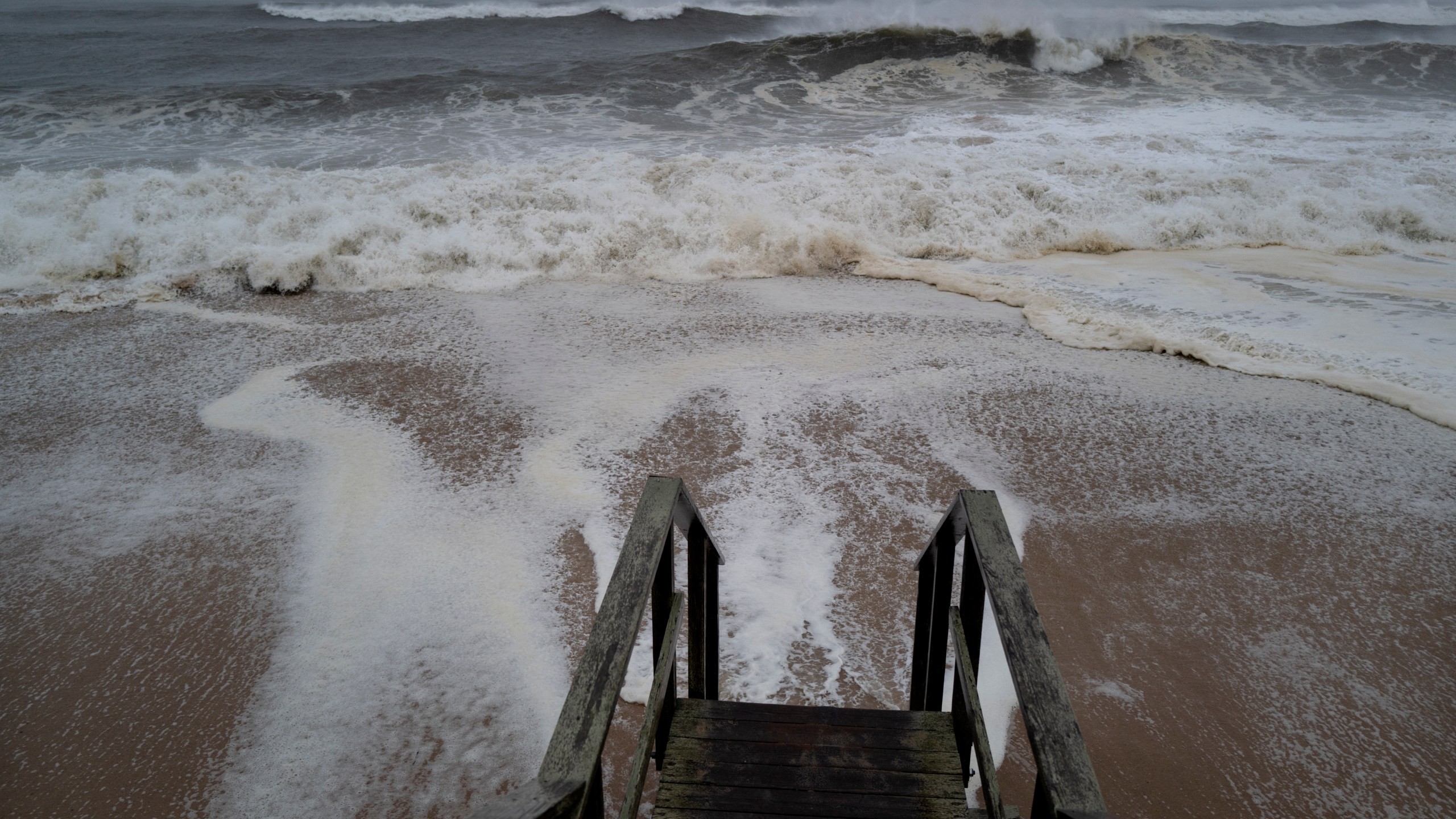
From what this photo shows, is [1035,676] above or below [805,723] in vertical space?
above

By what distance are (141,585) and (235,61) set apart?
64.7 feet

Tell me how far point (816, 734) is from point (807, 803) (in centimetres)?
28

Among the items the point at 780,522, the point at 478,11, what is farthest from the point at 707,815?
the point at 478,11

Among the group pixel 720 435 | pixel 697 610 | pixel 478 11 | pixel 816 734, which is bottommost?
pixel 720 435

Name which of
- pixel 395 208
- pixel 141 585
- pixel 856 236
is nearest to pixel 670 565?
pixel 141 585

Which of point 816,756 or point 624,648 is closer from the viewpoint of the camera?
point 624,648

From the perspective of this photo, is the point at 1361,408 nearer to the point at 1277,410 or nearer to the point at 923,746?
the point at 1277,410

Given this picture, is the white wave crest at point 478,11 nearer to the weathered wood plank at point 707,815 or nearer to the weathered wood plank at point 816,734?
the weathered wood plank at point 816,734

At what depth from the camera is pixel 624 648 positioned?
1.45 metres

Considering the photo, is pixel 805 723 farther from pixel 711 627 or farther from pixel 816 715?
pixel 711 627

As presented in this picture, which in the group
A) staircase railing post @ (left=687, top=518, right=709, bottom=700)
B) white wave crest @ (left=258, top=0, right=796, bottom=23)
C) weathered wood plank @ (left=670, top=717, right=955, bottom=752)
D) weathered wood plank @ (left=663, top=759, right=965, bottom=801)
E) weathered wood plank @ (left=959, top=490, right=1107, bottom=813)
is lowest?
weathered wood plank @ (left=670, top=717, right=955, bottom=752)

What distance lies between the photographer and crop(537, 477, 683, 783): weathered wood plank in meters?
1.22

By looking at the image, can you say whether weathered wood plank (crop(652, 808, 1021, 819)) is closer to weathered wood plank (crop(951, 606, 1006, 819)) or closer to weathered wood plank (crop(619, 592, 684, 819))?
weathered wood plank (crop(619, 592, 684, 819))

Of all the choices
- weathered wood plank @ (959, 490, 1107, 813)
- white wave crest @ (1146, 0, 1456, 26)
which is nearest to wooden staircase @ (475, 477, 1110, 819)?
weathered wood plank @ (959, 490, 1107, 813)
